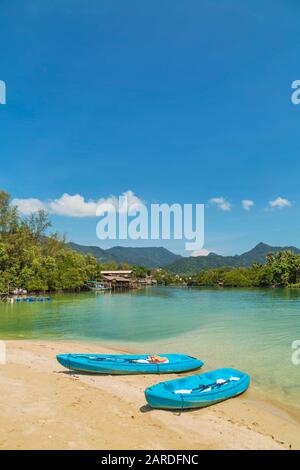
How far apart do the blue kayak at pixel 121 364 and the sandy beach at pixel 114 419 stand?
382 mm

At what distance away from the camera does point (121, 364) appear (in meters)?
13.9

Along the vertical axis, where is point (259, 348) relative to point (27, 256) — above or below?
below

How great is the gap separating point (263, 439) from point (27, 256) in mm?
69267

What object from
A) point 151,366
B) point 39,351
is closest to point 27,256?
point 39,351

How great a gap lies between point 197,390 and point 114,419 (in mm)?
3039

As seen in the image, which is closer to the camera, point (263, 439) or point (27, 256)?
point (263, 439)

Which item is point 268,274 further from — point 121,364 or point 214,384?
point 214,384

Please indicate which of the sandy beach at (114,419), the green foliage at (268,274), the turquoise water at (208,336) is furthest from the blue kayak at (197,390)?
the green foliage at (268,274)

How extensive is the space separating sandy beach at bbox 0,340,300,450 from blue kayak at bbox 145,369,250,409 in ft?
0.82

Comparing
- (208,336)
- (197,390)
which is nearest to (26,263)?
(208,336)

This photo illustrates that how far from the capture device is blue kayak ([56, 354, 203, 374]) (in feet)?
44.7
